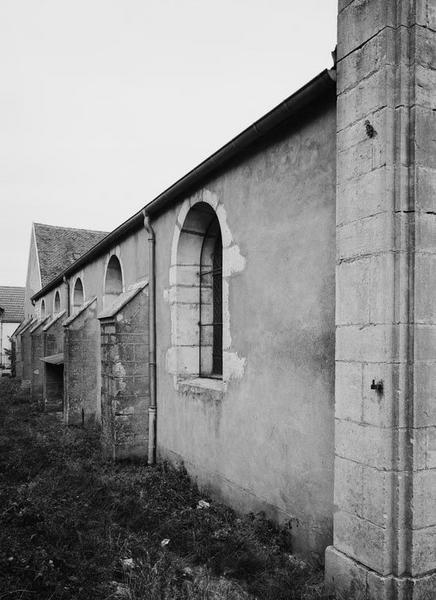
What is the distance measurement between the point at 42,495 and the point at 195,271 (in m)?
3.35

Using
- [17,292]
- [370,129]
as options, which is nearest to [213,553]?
[370,129]

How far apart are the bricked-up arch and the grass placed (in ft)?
4.97

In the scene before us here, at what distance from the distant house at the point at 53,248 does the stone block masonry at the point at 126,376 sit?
56.4ft

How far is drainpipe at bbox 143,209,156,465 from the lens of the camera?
23.1 ft

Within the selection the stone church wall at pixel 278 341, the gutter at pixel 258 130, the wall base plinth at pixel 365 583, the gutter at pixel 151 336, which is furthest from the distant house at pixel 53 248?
the wall base plinth at pixel 365 583

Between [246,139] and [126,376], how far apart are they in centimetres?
416

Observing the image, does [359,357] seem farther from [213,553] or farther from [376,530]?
[213,553]

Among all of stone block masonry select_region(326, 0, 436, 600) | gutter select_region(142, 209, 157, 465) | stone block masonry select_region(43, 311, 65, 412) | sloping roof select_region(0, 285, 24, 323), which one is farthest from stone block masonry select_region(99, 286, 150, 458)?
sloping roof select_region(0, 285, 24, 323)

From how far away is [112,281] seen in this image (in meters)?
9.89

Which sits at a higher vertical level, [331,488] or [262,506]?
[331,488]

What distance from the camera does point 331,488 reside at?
3645 millimetres

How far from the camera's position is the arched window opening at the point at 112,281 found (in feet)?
32.0

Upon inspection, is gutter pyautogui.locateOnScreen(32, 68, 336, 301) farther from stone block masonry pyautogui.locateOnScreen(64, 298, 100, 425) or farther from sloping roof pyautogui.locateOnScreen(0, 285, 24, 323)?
sloping roof pyautogui.locateOnScreen(0, 285, 24, 323)

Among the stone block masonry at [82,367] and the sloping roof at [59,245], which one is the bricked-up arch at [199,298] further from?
the sloping roof at [59,245]
